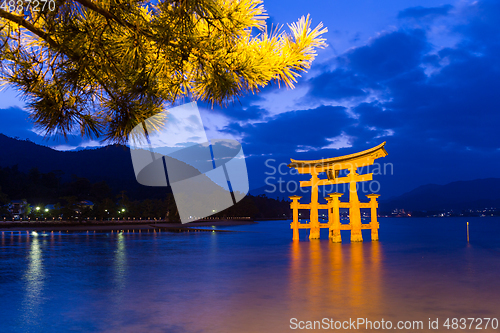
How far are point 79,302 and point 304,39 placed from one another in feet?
18.4

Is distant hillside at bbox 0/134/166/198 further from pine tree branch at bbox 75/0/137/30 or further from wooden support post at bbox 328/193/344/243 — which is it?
pine tree branch at bbox 75/0/137/30

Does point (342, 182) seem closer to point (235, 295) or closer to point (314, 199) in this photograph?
point (314, 199)

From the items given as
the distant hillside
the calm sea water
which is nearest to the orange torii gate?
the calm sea water

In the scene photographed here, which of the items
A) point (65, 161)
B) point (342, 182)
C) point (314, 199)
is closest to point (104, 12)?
point (342, 182)

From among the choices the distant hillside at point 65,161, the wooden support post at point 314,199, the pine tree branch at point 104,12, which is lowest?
the wooden support post at point 314,199

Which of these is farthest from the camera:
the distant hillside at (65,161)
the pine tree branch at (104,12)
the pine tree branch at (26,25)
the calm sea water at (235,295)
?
the distant hillside at (65,161)

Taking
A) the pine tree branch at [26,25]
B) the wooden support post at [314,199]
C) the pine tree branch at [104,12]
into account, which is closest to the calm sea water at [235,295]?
the pine tree branch at [26,25]

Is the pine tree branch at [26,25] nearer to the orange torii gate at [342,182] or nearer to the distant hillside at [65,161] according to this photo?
the orange torii gate at [342,182]

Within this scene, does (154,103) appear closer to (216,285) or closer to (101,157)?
(216,285)

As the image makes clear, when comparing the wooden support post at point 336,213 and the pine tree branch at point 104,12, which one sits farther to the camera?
the wooden support post at point 336,213

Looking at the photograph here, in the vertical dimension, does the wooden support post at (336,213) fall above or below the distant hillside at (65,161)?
below

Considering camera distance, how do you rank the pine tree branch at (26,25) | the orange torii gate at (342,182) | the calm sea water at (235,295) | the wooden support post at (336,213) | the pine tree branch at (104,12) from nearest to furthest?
the pine tree branch at (26,25)
the pine tree branch at (104,12)
the calm sea water at (235,295)
the orange torii gate at (342,182)
the wooden support post at (336,213)

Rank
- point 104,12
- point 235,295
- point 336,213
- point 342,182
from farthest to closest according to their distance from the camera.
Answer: point 342,182 → point 336,213 → point 235,295 → point 104,12

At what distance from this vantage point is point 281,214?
161125 mm
